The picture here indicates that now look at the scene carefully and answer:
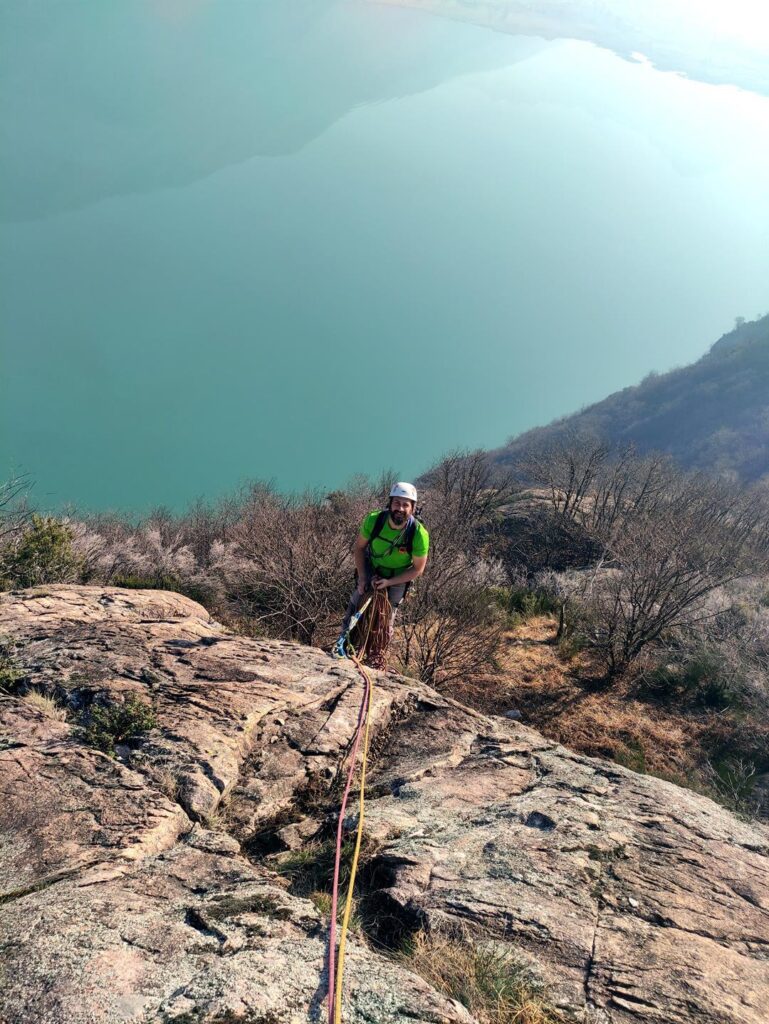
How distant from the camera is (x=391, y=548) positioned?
6.02 meters

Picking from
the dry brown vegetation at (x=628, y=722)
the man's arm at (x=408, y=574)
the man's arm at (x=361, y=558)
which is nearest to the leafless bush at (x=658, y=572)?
the dry brown vegetation at (x=628, y=722)

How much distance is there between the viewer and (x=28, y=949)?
2.35 m

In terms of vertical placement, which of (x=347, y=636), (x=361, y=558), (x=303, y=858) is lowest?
(x=303, y=858)

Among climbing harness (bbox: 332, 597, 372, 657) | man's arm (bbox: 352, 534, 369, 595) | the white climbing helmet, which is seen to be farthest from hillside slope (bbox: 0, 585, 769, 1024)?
the white climbing helmet

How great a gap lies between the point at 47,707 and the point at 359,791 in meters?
2.58

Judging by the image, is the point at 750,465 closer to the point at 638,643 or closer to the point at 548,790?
the point at 638,643

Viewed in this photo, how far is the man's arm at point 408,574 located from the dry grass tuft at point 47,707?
10.4 ft

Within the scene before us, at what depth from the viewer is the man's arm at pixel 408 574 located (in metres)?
5.94

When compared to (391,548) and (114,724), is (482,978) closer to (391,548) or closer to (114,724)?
(114,724)

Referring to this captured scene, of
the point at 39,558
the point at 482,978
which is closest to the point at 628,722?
the point at 482,978

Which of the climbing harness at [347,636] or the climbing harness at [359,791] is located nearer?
the climbing harness at [359,791]

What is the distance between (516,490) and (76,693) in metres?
28.0

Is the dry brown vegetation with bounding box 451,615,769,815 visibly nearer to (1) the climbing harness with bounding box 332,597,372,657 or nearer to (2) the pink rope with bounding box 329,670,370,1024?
(1) the climbing harness with bounding box 332,597,372,657

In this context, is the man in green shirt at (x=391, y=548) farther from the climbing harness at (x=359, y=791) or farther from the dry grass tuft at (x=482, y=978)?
the dry grass tuft at (x=482, y=978)
